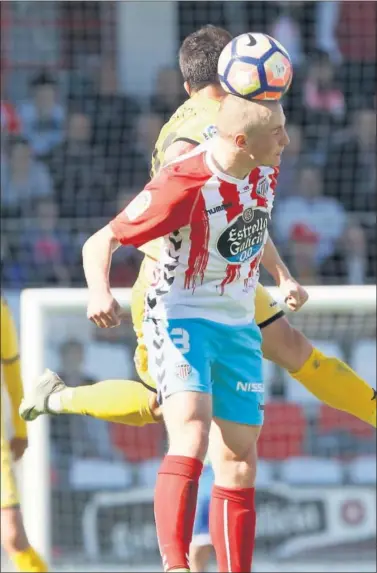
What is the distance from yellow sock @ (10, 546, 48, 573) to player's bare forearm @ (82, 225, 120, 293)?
1993 millimetres

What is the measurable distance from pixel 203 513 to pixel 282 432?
120cm

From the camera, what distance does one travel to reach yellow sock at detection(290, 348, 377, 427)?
5.23 m

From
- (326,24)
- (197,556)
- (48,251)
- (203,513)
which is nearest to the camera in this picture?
(197,556)

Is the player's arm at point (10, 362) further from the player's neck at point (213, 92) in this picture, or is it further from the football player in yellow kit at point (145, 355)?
the player's neck at point (213, 92)

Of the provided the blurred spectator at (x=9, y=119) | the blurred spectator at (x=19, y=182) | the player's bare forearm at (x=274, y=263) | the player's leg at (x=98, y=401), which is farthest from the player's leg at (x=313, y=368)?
the blurred spectator at (x=9, y=119)

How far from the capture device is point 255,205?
169 inches

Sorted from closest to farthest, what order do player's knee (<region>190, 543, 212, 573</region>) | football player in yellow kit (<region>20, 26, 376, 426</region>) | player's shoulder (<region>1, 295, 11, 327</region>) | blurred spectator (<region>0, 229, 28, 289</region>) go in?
football player in yellow kit (<region>20, 26, 376, 426</region>)
player's knee (<region>190, 543, 212, 573</region>)
player's shoulder (<region>1, 295, 11, 327</region>)
blurred spectator (<region>0, 229, 28, 289</region>)

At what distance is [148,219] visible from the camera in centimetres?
410

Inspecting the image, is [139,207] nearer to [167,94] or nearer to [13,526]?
[13,526]

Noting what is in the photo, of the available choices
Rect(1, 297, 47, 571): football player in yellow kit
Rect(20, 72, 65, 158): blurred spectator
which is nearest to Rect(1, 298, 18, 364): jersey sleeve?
Rect(1, 297, 47, 571): football player in yellow kit

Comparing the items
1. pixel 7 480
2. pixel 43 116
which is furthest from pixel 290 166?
pixel 7 480

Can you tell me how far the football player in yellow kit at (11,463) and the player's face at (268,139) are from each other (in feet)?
6.51

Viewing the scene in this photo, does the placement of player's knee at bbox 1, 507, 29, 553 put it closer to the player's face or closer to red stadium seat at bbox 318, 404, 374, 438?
red stadium seat at bbox 318, 404, 374, 438

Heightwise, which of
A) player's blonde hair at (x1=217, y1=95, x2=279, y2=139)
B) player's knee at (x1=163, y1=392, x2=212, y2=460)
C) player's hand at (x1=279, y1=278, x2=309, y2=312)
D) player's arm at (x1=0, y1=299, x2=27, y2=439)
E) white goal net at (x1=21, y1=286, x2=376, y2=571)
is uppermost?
player's blonde hair at (x1=217, y1=95, x2=279, y2=139)
